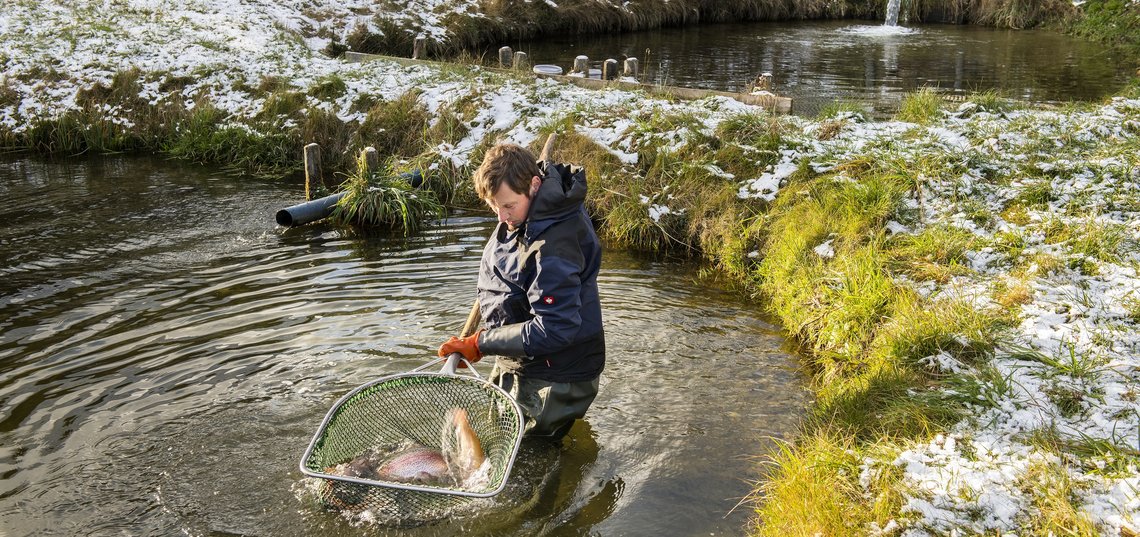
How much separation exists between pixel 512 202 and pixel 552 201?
198mm

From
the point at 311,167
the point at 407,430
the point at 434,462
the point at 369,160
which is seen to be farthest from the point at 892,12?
the point at 434,462

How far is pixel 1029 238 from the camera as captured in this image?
19.6 feet

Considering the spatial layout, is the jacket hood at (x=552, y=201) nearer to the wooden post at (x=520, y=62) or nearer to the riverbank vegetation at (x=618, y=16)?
the wooden post at (x=520, y=62)

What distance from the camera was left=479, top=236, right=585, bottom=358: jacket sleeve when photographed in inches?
153

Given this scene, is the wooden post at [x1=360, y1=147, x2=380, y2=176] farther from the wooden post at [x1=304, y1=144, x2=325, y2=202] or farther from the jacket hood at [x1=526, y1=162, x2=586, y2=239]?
the jacket hood at [x1=526, y1=162, x2=586, y2=239]

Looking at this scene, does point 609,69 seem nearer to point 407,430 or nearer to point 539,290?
point 407,430

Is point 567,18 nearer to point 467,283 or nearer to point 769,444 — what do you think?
point 467,283

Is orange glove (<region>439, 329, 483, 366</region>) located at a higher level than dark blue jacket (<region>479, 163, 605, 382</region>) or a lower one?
lower

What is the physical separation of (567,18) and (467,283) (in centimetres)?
1624

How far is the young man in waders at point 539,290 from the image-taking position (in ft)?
12.7

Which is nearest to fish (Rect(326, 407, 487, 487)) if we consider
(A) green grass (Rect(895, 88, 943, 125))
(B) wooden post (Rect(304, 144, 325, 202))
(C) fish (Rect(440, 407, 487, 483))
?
(C) fish (Rect(440, 407, 487, 483))

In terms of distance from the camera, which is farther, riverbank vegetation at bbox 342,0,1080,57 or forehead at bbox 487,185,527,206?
riverbank vegetation at bbox 342,0,1080,57

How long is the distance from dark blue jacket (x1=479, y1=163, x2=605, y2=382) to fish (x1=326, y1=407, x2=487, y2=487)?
1.47 ft

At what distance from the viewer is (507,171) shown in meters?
3.85
